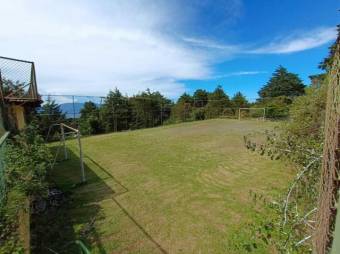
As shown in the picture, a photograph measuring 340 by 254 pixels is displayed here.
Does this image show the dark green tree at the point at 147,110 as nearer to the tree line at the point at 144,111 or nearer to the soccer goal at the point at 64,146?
the tree line at the point at 144,111

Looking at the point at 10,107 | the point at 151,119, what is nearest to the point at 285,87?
the point at 151,119

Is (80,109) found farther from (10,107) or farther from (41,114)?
(10,107)

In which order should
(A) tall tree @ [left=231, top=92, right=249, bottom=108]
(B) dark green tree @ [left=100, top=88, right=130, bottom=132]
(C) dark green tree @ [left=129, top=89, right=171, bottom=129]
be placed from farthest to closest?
(A) tall tree @ [left=231, top=92, right=249, bottom=108]
(C) dark green tree @ [left=129, top=89, right=171, bottom=129]
(B) dark green tree @ [left=100, top=88, right=130, bottom=132]

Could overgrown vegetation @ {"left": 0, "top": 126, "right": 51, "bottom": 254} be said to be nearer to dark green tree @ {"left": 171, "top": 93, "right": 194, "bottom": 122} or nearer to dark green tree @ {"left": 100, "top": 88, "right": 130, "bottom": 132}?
dark green tree @ {"left": 100, "top": 88, "right": 130, "bottom": 132}

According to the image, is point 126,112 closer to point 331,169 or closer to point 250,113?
point 250,113

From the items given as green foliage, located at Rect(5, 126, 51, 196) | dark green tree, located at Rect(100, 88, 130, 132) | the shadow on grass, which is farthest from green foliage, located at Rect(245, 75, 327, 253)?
dark green tree, located at Rect(100, 88, 130, 132)

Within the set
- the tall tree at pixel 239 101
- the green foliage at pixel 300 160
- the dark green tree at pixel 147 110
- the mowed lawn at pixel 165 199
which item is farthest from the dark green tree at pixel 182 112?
the green foliage at pixel 300 160

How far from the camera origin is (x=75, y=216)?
4105 millimetres

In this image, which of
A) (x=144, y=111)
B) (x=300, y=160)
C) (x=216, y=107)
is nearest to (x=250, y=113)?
(x=216, y=107)

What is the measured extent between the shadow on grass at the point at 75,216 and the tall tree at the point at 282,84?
3672 cm

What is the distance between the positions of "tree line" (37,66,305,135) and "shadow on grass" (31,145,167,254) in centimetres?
809

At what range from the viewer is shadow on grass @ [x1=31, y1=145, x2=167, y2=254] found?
3281mm

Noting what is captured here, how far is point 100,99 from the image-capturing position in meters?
17.0

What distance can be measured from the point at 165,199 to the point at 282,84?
1532 inches
